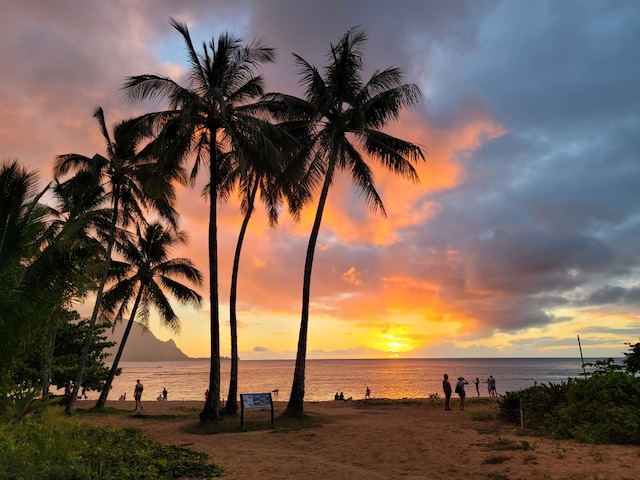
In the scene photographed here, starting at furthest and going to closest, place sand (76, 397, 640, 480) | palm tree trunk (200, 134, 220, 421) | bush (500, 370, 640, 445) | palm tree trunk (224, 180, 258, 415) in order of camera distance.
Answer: palm tree trunk (224, 180, 258, 415) → palm tree trunk (200, 134, 220, 421) → bush (500, 370, 640, 445) → sand (76, 397, 640, 480)

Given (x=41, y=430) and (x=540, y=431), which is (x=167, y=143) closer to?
(x=41, y=430)

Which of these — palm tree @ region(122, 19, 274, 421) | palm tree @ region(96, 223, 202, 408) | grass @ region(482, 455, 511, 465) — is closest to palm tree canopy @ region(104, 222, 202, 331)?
palm tree @ region(96, 223, 202, 408)

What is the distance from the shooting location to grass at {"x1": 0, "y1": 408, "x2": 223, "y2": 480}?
21.3 feet

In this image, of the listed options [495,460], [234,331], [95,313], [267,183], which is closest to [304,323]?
[234,331]

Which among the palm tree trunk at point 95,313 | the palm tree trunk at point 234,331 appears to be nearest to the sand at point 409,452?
the palm tree trunk at point 234,331

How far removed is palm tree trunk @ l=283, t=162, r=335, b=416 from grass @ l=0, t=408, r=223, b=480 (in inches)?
311

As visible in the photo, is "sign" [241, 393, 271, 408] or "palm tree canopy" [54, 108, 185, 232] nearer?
"sign" [241, 393, 271, 408]

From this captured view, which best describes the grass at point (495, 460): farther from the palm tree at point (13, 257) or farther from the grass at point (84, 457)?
the palm tree at point (13, 257)

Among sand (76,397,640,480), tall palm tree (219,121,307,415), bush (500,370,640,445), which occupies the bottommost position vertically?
sand (76,397,640,480)

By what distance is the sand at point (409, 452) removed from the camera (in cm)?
859

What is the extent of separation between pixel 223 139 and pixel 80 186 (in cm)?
891

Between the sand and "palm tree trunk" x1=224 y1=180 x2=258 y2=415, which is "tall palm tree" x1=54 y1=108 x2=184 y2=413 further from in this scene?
the sand

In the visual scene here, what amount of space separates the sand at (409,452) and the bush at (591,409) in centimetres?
60

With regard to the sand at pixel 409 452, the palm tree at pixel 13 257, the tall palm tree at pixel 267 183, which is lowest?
the sand at pixel 409 452
